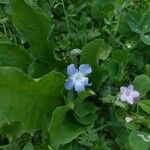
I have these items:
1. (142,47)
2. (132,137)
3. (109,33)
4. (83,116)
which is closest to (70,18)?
(109,33)

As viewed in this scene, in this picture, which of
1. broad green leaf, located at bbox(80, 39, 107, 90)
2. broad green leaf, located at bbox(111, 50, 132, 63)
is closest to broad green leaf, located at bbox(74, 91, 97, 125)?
broad green leaf, located at bbox(80, 39, 107, 90)

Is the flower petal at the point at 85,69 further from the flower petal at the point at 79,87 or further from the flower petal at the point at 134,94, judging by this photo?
the flower petal at the point at 134,94

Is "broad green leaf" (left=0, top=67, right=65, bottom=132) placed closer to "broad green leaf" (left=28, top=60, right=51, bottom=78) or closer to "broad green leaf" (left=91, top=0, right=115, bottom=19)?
"broad green leaf" (left=28, top=60, right=51, bottom=78)

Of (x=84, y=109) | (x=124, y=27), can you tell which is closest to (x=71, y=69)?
(x=84, y=109)

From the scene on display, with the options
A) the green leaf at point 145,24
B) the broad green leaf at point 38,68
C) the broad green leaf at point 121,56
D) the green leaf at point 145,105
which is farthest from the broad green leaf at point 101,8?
the green leaf at point 145,105

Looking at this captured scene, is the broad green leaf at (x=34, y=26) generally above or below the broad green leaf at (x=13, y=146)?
above

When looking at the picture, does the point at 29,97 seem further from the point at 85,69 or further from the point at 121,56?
the point at 121,56
